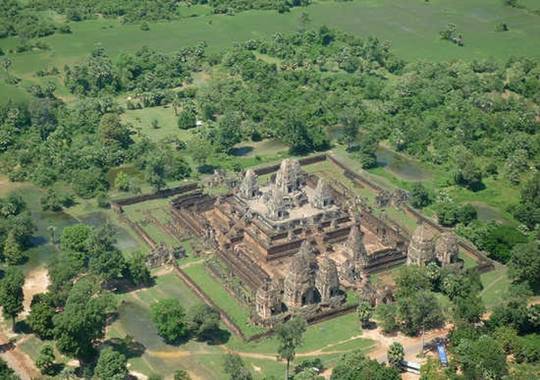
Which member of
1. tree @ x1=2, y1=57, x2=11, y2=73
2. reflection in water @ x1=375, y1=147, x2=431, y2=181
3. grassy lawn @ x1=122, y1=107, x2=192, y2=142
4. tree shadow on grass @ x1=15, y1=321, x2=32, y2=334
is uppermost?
tree shadow on grass @ x1=15, y1=321, x2=32, y2=334

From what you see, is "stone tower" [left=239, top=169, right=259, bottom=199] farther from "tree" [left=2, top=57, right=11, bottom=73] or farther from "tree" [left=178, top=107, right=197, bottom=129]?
"tree" [left=2, top=57, right=11, bottom=73]

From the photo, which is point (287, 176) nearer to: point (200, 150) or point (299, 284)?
point (200, 150)

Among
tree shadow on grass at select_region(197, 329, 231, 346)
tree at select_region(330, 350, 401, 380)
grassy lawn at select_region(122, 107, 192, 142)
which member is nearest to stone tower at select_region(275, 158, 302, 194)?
tree shadow on grass at select_region(197, 329, 231, 346)

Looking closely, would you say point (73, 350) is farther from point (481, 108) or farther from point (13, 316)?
point (481, 108)

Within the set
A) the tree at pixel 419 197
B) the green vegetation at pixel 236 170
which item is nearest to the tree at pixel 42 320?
the green vegetation at pixel 236 170

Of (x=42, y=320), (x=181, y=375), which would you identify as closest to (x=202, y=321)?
(x=181, y=375)
